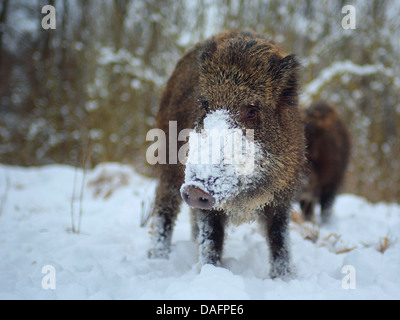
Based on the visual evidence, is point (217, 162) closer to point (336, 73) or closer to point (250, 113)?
point (250, 113)

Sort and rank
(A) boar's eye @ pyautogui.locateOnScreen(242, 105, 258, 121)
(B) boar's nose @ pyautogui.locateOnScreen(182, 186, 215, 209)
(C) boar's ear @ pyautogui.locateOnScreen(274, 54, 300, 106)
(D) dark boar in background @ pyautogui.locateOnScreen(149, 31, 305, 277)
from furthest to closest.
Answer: (C) boar's ear @ pyautogui.locateOnScreen(274, 54, 300, 106), (A) boar's eye @ pyautogui.locateOnScreen(242, 105, 258, 121), (D) dark boar in background @ pyautogui.locateOnScreen(149, 31, 305, 277), (B) boar's nose @ pyautogui.locateOnScreen(182, 186, 215, 209)

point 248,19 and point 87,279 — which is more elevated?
point 248,19

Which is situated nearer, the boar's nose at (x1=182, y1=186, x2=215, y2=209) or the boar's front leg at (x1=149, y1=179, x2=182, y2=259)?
the boar's nose at (x1=182, y1=186, x2=215, y2=209)

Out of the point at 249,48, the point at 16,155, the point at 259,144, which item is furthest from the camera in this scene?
the point at 16,155

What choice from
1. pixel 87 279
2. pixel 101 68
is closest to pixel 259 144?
pixel 87 279

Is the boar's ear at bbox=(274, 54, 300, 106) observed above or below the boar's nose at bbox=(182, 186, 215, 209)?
above

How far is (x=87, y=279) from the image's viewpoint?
6.53ft

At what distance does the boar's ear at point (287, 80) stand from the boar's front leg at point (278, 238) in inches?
32.8

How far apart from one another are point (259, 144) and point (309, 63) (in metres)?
5.91

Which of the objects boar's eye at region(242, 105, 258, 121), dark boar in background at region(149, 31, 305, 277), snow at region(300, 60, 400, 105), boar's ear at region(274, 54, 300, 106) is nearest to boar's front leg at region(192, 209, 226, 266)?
dark boar in background at region(149, 31, 305, 277)

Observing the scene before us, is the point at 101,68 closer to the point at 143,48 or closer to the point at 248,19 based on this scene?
the point at 143,48

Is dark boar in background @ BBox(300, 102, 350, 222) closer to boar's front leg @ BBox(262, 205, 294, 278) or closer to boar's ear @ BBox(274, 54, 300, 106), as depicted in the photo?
boar's front leg @ BBox(262, 205, 294, 278)

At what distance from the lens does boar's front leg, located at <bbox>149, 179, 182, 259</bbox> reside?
9.01 feet

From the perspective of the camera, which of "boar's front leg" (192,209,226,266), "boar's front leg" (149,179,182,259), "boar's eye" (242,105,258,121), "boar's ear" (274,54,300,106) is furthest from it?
"boar's front leg" (149,179,182,259)
